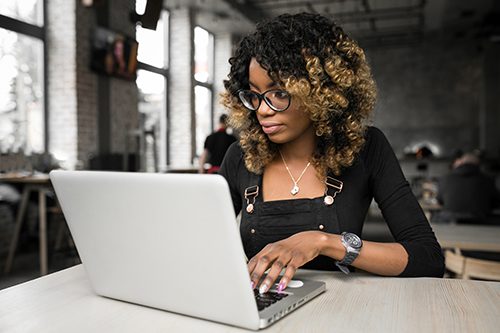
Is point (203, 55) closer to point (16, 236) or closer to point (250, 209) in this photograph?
point (16, 236)

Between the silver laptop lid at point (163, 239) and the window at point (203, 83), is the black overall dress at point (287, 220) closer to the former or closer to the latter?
the silver laptop lid at point (163, 239)

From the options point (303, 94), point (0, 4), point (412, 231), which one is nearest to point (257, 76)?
point (303, 94)

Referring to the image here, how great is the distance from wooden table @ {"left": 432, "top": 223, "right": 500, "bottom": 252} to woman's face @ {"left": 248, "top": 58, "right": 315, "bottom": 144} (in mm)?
1514

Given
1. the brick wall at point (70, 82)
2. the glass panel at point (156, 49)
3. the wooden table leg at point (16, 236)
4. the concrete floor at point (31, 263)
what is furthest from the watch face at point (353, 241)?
the glass panel at point (156, 49)

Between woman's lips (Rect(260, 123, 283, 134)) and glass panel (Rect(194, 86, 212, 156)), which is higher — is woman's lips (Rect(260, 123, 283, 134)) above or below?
below

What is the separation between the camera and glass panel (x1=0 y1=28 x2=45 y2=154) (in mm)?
5043

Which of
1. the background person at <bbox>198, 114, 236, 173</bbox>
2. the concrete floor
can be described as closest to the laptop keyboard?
the concrete floor

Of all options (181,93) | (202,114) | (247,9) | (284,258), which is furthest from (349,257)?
(202,114)

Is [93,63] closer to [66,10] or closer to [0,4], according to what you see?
[66,10]

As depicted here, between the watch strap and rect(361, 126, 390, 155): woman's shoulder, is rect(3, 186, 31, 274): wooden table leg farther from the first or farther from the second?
the watch strap

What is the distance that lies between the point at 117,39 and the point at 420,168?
6372 mm

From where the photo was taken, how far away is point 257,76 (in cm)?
127

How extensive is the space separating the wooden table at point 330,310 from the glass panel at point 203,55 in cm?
846

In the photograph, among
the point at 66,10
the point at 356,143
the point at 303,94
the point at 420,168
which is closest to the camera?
the point at 303,94
